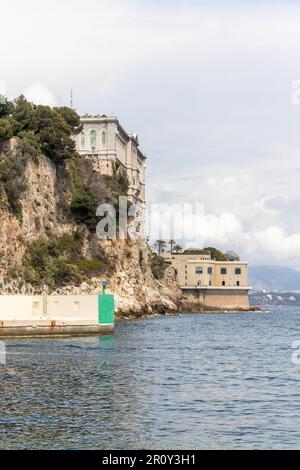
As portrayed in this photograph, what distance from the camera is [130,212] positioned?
131375mm

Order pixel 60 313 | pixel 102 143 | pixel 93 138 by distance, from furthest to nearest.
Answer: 1. pixel 93 138
2. pixel 102 143
3. pixel 60 313

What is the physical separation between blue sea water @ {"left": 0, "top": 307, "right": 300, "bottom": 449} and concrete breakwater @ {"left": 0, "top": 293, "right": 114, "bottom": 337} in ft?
27.5

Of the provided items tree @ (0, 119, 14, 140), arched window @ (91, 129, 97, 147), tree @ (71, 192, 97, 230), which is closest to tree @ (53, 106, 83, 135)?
tree @ (71, 192, 97, 230)

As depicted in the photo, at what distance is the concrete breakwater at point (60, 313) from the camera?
6556cm

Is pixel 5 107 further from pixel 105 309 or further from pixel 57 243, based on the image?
pixel 105 309

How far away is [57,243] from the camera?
110m

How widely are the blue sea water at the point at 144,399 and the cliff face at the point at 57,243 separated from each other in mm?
43842

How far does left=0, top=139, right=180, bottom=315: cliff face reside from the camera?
3942 inches

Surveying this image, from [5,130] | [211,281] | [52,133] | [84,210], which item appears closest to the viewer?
[5,130]

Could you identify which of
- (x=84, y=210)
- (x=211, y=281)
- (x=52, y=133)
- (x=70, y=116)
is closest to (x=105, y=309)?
(x=84, y=210)

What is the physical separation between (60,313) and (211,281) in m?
126
